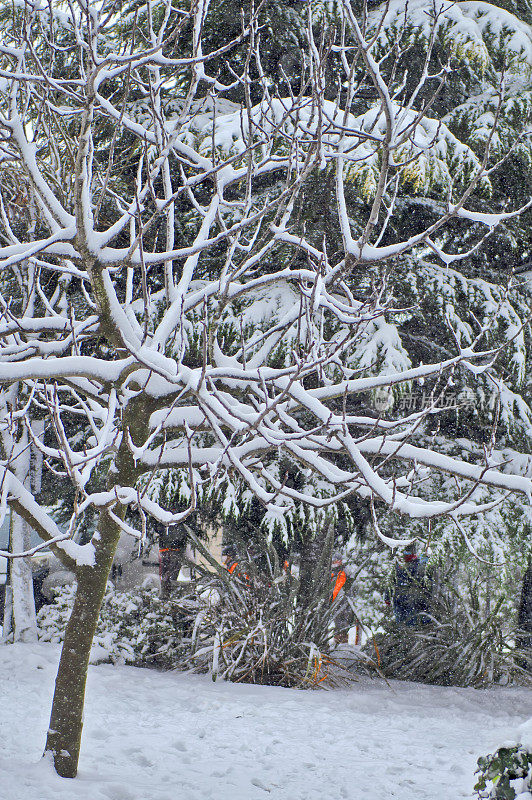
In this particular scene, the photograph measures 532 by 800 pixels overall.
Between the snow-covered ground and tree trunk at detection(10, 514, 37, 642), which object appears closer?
the snow-covered ground

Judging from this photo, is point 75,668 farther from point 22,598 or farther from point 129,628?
point 22,598

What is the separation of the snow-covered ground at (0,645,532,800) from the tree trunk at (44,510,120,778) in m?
0.13

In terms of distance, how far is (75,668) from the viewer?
381cm

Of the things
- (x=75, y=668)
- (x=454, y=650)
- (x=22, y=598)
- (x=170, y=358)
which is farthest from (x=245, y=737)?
(x=22, y=598)

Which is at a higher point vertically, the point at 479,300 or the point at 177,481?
the point at 479,300

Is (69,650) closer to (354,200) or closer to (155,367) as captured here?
(155,367)

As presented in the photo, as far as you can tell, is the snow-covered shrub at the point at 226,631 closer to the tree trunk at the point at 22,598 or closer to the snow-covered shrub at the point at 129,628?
the snow-covered shrub at the point at 129,628

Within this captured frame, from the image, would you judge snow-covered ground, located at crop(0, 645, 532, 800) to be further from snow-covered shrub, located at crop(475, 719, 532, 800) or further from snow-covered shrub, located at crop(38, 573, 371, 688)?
snow-covered shrub, located at crop(38, 573, 371, 688)

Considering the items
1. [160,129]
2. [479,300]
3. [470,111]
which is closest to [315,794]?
[160,129]

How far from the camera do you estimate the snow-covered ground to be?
402 centimetres

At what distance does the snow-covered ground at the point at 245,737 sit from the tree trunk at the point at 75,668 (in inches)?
5.0

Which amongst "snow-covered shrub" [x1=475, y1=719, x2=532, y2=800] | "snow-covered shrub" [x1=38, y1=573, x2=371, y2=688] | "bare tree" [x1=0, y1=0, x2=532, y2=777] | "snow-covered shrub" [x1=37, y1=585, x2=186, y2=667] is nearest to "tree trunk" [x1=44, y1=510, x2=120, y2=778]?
"bare tree" [x1=0, y1=0, x2=532, y2=777]

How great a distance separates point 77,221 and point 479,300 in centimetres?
581

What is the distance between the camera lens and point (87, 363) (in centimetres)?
346
